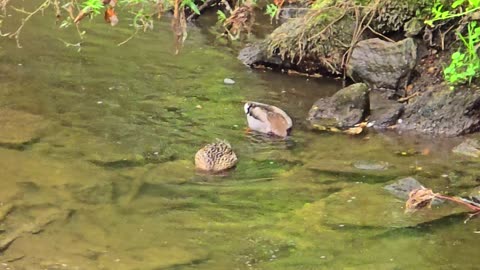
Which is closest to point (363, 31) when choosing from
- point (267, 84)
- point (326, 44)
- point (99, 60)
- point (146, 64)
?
point (326, 44)

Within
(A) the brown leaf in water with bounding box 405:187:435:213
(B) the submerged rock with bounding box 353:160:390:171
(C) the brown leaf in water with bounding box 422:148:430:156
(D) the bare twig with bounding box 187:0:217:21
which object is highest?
(A) the brown leaf in water with bounding box 405:187:435:213

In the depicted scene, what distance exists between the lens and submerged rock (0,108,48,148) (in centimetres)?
584

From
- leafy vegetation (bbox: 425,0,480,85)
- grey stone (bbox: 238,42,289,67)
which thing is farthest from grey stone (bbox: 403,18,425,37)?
grey stone (bbox: 238,42,289,67)

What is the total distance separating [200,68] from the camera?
8617 millimetres

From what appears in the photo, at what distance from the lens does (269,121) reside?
21.5 feet

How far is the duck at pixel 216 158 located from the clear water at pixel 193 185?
0.09 m

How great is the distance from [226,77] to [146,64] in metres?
0.98

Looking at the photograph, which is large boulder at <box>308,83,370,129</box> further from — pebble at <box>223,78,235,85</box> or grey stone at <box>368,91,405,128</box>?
pebble at <box>223,78,235,85</box>

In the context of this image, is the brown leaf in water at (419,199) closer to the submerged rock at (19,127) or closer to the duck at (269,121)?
the duck at (269,121)

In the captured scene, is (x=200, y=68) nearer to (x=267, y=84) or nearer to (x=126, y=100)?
(x=267, y=84)

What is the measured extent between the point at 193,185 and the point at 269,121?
Result: 1.50 meters

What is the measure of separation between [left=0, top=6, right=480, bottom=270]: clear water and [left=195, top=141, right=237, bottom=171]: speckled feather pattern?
92 millimetres

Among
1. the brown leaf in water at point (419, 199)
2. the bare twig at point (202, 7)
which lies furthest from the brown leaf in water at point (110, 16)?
the bare twig at point (202, 7)

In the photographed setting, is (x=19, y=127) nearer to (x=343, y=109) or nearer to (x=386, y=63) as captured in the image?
(x=343, y=109)
